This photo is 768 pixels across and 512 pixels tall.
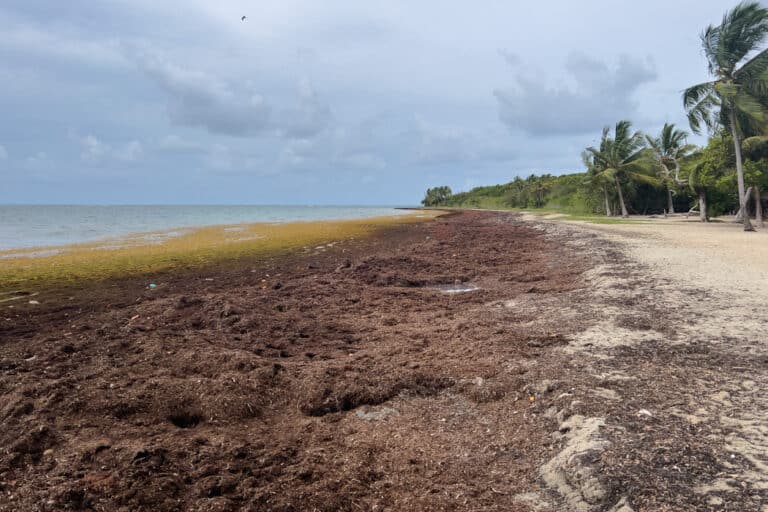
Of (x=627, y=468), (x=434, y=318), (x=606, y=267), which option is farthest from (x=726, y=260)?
(x=627, y=468)

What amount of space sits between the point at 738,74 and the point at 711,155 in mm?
7799

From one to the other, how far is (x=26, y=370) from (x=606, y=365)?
6912 millimetres

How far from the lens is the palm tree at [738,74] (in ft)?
65.2

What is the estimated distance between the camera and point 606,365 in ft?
15.9

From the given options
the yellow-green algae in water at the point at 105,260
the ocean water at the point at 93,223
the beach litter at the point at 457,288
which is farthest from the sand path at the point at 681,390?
the ocean water at the point at 93,223

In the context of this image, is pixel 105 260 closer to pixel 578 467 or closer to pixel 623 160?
pixel 578 467

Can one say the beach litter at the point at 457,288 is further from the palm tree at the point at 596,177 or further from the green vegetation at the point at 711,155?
the palm tree at the point at 596,177

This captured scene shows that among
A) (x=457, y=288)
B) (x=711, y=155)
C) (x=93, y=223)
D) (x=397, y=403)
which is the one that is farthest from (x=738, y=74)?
(x=93, y=223)

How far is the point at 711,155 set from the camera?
27.4 meters

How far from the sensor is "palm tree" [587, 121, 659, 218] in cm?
4431

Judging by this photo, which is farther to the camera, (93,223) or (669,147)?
(93,223)

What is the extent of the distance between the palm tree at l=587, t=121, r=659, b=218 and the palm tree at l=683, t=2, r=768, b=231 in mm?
23021

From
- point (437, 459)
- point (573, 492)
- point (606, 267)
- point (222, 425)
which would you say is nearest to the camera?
point (573, 492)

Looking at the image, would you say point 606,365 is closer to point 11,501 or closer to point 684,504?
point 684,504
